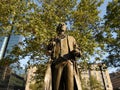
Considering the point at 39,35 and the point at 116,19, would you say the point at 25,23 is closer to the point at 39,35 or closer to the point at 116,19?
the point at 39,35

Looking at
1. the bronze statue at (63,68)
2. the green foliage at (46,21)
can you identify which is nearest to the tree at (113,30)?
the green foliage at (46,21)

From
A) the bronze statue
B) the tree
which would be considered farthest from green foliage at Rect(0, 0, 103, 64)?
the bronze statue

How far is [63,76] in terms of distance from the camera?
5059 mm

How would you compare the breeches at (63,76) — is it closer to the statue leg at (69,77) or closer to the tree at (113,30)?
the statue leg at (69,77)

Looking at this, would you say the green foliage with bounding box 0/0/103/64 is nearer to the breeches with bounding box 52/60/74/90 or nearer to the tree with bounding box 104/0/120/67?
the tree with bounding box 104/0/120/67

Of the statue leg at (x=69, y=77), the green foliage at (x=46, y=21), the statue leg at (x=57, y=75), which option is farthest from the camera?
the green foliage at (x=46, y=21)

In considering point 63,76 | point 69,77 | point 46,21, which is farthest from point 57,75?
point 46,21

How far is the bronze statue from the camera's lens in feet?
15.7

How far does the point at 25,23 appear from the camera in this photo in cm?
1628

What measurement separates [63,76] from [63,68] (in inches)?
9.2

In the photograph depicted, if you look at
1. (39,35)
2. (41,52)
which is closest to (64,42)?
(39,35)

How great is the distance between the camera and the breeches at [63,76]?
4840 millimetres

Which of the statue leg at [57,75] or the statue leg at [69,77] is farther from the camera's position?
the statue leg at [57,75]

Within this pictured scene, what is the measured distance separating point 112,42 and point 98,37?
5.02ft
